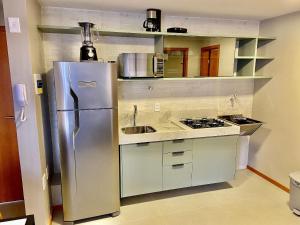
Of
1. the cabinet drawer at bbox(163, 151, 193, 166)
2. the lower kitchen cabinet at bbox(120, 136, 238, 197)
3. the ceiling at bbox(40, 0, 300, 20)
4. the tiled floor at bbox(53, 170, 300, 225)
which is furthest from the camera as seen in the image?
the cabinet drawer at bbox(163, 151, 193, 166)

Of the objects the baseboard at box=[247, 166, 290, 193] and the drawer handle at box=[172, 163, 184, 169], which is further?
the baseboard at box=[247, 166, 290, 193]

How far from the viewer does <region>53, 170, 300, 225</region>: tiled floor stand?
2.53 metres

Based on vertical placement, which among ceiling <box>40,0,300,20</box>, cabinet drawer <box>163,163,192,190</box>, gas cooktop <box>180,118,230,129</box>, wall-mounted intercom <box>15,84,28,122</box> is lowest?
cabinet drawer <box>163,163,192,190</box>

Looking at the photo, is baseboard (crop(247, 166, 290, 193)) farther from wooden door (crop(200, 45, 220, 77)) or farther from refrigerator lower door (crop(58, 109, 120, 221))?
refrigerator lower door (crop(58, 109, 120, 221))

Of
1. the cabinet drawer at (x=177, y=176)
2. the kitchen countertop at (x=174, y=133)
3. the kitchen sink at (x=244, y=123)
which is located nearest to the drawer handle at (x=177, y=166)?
the cabinet drawer at (x=177, y=176)

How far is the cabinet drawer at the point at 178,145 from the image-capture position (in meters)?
2.75

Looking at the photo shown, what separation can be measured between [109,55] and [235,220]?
2.44m

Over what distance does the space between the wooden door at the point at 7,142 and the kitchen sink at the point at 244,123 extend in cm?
283

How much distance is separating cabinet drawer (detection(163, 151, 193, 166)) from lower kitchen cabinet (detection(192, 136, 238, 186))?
82mm

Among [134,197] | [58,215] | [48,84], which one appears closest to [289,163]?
[134,197]

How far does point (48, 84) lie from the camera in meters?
2.71

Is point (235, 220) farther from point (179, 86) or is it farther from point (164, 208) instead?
point (179, 86)

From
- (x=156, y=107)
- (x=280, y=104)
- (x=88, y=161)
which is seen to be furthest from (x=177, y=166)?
(x=280, y=104)

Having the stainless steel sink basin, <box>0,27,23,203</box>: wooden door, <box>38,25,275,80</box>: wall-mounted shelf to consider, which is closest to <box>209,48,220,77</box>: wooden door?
<box>38,25,275,80</box>: wall-mounted shelf
